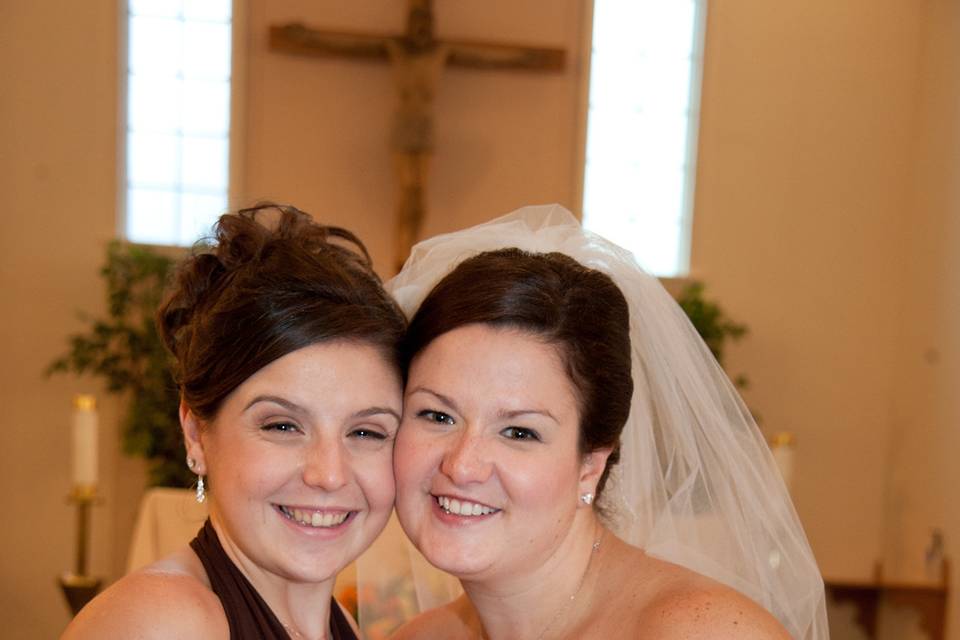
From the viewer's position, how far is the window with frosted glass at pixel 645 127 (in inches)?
300

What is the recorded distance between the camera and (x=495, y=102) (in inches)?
286

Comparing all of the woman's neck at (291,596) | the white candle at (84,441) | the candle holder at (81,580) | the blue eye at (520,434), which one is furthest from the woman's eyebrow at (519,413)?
the candle holder at (81,580)

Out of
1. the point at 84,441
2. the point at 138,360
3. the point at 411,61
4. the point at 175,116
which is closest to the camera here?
the point at 84,441

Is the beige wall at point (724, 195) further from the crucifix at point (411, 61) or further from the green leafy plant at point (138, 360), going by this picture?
the green leafy plant at point (138, 360)

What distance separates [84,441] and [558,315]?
10.6ft

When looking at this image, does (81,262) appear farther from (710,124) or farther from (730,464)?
(730,464)

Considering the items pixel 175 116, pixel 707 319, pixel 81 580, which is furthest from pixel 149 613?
pixel 175 116

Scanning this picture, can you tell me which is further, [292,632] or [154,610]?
[292,632]

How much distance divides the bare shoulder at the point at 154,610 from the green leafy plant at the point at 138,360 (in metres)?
4.55

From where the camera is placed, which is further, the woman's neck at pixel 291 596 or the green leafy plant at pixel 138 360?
the green leafy plant at pixel 138 360

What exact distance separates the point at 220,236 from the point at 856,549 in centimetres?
695

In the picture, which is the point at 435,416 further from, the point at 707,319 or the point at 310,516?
the point at 707,319

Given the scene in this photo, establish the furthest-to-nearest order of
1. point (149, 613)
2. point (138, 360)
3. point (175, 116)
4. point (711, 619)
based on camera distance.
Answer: point (175, 116) < point (138, 360) < point (711, 619) < point (149, 613)

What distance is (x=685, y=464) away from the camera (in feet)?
7.80
